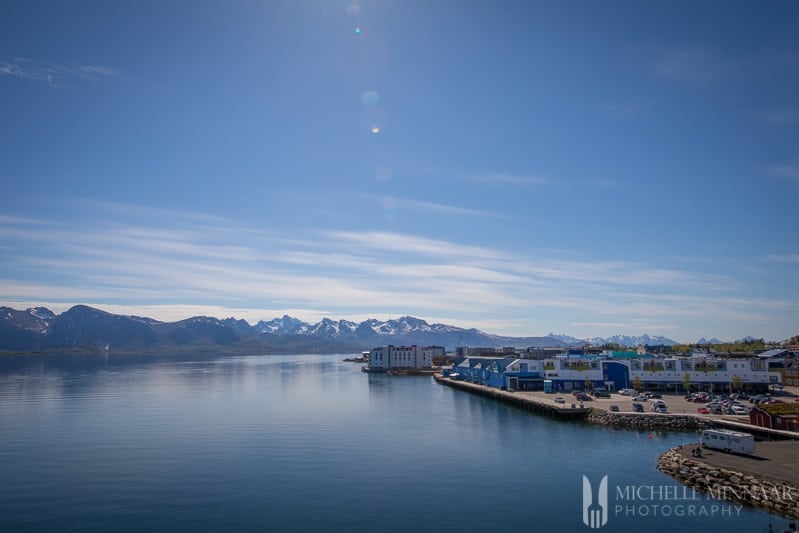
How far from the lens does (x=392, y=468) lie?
27625 millimetres

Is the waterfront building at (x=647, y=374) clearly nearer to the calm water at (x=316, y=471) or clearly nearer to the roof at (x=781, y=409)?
the calm water at (x=316, y=471)

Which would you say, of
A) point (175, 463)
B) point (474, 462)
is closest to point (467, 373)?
point (474, 462)

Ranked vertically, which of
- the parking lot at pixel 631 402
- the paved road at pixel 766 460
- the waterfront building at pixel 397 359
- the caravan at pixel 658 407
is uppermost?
the paved road at pixel 766 460

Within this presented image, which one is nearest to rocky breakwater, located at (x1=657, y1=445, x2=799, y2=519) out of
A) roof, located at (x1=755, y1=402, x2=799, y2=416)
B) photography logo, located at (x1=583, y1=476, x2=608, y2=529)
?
photography logo, located at (x1=583, y1=476, x2=608, y2=529)

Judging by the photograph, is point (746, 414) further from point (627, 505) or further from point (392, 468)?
point (392, 468)

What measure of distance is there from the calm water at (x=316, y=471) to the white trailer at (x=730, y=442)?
3634mm

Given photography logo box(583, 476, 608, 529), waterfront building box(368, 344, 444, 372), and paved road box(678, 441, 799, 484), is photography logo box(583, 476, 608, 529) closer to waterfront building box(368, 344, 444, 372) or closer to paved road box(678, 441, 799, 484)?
paved road box(678, 441, 799, 484)

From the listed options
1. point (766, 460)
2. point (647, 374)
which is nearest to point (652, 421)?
point (766, 460)

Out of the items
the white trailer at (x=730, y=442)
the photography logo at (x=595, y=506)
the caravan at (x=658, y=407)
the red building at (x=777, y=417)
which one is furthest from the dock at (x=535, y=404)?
the photography logo at (x=595, y=506)

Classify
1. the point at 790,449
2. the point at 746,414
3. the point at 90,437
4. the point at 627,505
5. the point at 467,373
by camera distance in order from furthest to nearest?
1. the point at 467,373
2. the point at 746,414
3. the point at 90,437
4. the point at 790,449
5. the point at 627,505

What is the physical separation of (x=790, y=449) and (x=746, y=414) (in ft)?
→ 48.3

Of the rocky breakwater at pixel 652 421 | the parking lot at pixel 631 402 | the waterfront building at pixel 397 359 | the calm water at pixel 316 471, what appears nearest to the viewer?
the calm water at pixel 316 471

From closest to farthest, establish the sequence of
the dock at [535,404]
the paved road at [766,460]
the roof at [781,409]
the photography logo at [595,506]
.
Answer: the photography logo at [595,506] → the paved road at [766,460] → the roof at [781,409] → the dock at [535,404]

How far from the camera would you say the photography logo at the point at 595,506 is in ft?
66.1
